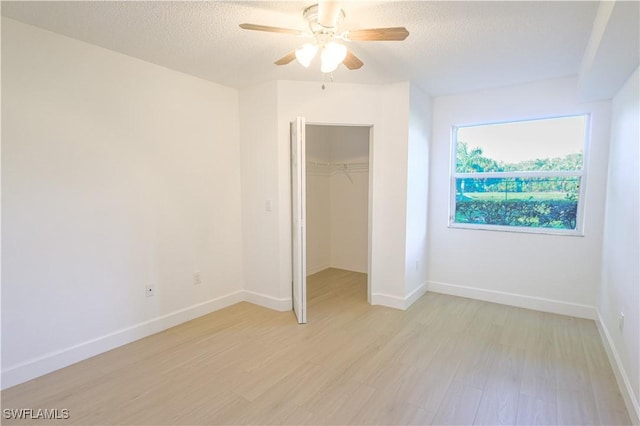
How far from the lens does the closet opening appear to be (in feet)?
15.8

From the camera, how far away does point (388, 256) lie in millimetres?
3514

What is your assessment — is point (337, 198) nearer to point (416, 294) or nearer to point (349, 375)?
point (416, 294)

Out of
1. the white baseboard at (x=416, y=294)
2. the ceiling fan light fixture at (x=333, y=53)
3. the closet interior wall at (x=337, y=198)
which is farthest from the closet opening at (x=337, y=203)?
the ceiling fan light fixture at (x=333, y=53)

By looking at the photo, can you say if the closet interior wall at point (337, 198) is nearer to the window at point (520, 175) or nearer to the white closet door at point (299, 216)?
the window at point (520, 175)

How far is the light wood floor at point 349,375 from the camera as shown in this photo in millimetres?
1886

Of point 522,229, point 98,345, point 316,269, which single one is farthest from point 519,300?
point 98,345

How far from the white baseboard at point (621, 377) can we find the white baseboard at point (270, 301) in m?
2.69

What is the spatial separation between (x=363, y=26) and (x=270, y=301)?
2.76 m

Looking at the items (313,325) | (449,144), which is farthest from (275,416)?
(449,144)

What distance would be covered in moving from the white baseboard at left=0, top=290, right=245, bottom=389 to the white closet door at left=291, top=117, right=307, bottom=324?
1.00 metres

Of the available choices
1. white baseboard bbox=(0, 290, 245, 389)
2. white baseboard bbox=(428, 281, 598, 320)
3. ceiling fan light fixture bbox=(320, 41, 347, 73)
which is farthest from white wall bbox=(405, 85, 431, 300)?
white baseboard bbox=(0, 290, 245, 389)

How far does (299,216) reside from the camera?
9.79 ft

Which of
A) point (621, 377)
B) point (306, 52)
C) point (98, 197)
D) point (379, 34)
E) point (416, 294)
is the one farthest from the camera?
point (416, 294)

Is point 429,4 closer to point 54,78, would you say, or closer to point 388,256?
point 388,256
